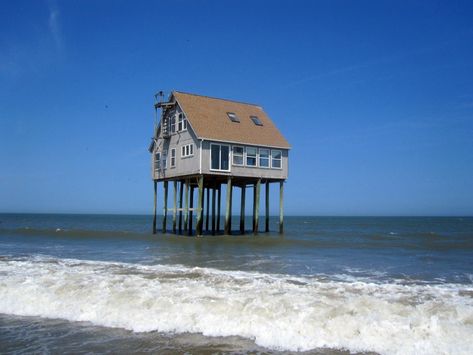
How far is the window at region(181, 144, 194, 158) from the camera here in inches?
1079

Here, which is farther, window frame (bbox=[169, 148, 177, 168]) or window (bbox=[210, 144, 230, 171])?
window frame (bbox=[169, 148, 177, 168])

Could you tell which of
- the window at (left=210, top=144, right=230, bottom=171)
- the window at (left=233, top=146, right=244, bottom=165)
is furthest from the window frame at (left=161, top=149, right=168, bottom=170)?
the window at (left=233, top=146, right=244, bottom=165)

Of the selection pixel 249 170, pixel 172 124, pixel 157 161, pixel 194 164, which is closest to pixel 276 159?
pixel 249 170

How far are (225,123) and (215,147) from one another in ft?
6.99

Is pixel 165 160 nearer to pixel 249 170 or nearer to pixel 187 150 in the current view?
pixel 187 150

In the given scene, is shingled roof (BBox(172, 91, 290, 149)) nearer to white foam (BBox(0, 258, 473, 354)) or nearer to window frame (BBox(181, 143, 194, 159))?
window frame (BBox(181, 143, 194, 159))

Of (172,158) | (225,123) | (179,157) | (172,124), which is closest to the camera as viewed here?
(225,123)

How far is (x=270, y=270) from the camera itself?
47.1 ft

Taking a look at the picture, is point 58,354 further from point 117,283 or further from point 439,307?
point 439,307

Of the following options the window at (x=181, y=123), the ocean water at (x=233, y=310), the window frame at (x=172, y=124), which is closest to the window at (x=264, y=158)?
the window at (x=181, y=123)

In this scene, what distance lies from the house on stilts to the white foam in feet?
49.2

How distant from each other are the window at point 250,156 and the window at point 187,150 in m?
3.43

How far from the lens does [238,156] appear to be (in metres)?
28.1

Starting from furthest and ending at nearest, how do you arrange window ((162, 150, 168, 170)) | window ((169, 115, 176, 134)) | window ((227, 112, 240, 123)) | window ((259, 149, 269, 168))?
window ((162, 150, 168, 170)), window ((169, 115, 176, 134)), window ((227, 112, 240, 123)), window ((259, 149, 269, 168))
